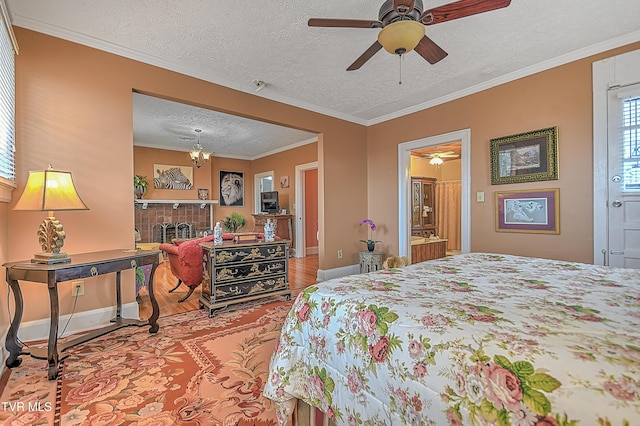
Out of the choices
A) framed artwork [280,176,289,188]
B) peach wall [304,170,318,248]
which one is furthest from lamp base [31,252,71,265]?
peach wall [304,170,318,248]

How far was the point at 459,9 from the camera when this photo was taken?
1.70 m

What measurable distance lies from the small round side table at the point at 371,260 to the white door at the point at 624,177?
2484mm

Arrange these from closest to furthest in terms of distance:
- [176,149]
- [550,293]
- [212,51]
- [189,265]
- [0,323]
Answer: [550,293] → [0,323] → [212,51] → [189,265] → [176,149]

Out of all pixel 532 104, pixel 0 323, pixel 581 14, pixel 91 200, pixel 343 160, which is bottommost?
pixel 0 323

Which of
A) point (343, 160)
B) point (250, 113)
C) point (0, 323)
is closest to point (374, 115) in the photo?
point (343, 160)

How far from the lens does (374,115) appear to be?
4.54 meters

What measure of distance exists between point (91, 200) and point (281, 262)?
1906 mm

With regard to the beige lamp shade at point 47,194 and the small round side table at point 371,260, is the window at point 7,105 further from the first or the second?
the small round side table at point 371,260

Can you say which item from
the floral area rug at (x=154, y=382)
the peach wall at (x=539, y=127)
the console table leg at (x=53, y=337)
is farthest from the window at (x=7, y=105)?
the peach wall at (x=539, y=127)

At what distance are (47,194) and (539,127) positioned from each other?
428 centimetres

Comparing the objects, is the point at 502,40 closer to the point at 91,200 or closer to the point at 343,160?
the point at 343,160

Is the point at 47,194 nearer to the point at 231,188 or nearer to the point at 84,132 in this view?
the point at 84,132

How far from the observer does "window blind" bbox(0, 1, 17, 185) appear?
6.18ft

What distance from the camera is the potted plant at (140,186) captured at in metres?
6.04
